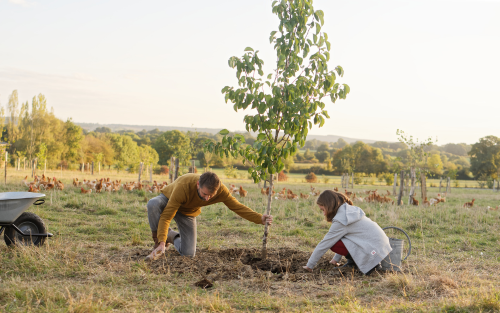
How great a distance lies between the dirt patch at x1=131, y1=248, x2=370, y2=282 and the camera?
4340 millimetres

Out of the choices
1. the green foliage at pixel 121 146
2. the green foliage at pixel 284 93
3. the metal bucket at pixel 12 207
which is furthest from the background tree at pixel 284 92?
the green foliage at pixel 121 146

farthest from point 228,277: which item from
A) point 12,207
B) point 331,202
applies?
point 12,207

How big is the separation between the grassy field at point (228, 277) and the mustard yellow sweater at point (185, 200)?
59cm

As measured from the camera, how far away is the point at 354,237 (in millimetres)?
4312

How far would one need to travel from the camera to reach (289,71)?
4.90 m

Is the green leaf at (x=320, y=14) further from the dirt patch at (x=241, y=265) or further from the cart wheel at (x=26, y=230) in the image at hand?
the cart wheel at (x=26, y=230)

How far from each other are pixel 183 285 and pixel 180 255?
57.8 inches

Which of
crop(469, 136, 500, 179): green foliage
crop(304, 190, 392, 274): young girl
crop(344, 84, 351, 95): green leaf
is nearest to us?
crop(304, 190, 392, 274): young girl

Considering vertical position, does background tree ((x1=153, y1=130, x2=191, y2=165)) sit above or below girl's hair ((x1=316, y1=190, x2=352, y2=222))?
above

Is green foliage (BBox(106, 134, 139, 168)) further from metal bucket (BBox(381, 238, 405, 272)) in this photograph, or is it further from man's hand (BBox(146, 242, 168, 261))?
metal bucket (BBox(381, 238, 405, 272))

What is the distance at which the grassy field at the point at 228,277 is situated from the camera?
3.16 meters

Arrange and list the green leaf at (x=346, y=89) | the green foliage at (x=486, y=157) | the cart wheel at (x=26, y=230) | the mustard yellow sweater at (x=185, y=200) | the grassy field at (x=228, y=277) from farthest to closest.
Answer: the green foliage at (x=486, y=157), the cart wheel at (x=26, y=230), the green leaf at (x=346, y=89), the mustard yellow sweater at (x=185, y=200), the grassy field at (x=228, y=277)

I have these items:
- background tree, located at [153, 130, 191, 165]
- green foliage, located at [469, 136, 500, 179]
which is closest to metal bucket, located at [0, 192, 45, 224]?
background tree, located at [153, 130, 191, 165]

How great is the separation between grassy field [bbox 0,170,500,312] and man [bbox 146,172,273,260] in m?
0.28
